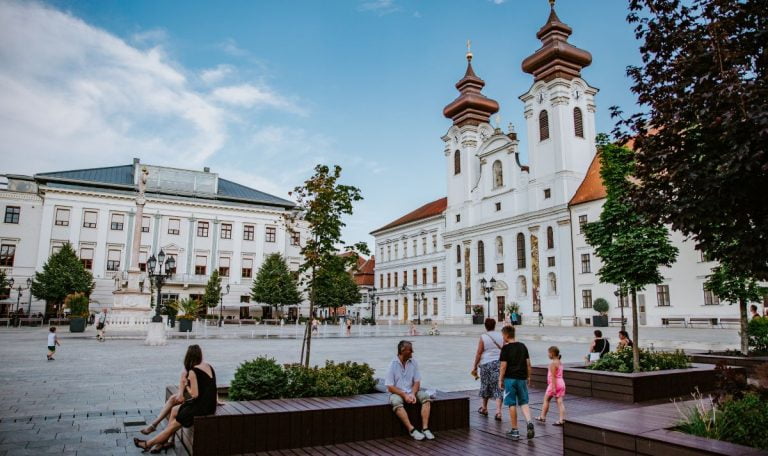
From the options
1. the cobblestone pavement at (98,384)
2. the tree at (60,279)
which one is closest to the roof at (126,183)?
the tree at (60,279)

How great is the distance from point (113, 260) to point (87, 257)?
236cm

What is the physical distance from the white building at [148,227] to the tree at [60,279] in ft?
9.55

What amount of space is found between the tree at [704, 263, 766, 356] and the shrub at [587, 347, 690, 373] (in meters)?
4.04

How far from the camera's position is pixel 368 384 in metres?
7.59

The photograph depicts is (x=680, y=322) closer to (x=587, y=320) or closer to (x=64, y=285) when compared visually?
(x=587, y=320)

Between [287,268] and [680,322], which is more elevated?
[287,268]

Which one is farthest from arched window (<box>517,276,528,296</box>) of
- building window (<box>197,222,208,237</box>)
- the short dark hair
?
the short dark hair

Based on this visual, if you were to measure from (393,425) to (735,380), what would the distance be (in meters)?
3.76

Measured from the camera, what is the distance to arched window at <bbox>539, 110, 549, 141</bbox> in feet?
167

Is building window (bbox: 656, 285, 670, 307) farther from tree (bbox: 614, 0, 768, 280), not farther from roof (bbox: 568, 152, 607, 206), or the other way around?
tree (bbox: 614, 0, 768, 280)

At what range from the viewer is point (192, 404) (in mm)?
5914

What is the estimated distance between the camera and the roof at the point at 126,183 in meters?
53.4

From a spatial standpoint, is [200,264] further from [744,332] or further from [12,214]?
[744,332]

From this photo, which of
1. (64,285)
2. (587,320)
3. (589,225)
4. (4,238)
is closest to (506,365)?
(589,225)
